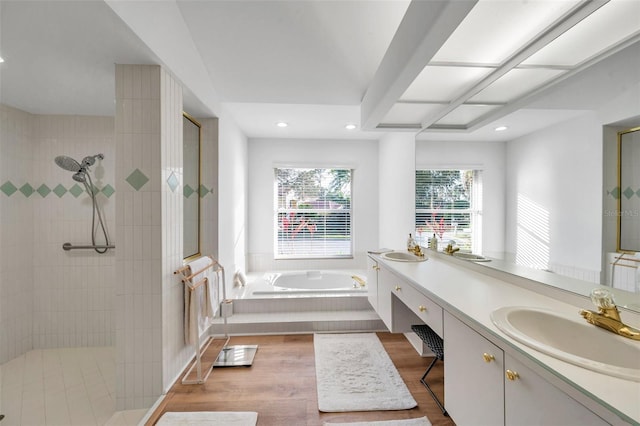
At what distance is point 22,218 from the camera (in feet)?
7.56

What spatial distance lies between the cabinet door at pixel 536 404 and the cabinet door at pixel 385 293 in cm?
112

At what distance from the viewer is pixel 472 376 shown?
104 cm

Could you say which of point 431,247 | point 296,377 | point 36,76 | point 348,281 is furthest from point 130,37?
point 348,281

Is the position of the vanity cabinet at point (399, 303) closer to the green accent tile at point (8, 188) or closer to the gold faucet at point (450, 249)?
the gold faucet at point (450, 249)

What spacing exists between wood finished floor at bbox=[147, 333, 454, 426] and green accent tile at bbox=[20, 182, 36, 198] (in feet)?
7.03

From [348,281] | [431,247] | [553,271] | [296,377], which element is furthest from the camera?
[348,281]

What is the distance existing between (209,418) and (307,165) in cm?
318

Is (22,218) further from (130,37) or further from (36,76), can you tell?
(130,37)

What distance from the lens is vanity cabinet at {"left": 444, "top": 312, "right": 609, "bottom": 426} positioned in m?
0.69

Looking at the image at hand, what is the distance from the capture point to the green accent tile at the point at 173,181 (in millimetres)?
1834

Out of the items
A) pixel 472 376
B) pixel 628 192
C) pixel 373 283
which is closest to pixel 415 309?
pixel 472 376

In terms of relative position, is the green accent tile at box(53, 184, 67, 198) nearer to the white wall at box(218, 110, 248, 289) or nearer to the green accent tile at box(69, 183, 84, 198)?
the green accent tile at box(69, 183, 84, 198)

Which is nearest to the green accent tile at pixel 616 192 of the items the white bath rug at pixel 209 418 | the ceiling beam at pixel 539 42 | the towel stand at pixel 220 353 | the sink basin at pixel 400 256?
the ceiling beam at pixel 539 42

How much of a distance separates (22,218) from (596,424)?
3.70 metres
